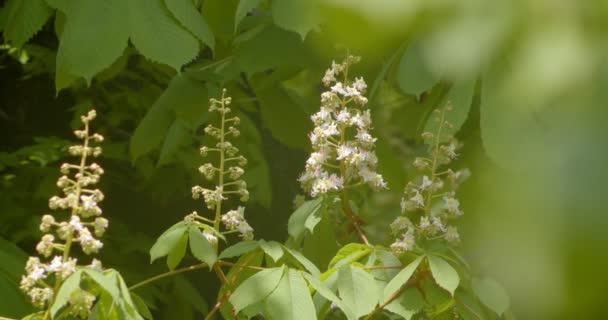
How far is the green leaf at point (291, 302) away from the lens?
138cm

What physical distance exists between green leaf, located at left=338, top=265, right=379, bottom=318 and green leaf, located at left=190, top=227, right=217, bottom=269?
0.69ft

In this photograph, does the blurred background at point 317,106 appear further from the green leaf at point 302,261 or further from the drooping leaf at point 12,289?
the green leaf at point 302,261

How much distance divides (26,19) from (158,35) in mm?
469

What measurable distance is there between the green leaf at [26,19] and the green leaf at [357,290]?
1117mm

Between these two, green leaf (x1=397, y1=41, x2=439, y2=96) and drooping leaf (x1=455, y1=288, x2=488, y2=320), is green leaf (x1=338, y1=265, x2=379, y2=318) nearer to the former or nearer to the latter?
drooping leaf (x1=455, y1=288, x2=488, y2=320)

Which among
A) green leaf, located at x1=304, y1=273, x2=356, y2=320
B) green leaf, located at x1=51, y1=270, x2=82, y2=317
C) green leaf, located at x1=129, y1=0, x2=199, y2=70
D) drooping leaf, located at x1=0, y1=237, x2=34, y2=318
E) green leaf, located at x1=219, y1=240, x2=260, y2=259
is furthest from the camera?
drooping leaf, located at x1=0, y1=237, x2=34, y2=318

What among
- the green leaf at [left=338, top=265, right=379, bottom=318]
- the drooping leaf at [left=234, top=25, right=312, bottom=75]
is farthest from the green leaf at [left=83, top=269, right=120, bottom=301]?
the drooping leaf at [left=234, top=25, right=312, bottom=75]

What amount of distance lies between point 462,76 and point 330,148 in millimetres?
1362

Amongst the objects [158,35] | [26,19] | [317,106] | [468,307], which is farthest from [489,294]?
[317,106]

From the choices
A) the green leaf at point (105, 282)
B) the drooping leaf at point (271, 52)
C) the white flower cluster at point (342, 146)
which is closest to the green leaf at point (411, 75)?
the white flower cluster at point (342, 146)

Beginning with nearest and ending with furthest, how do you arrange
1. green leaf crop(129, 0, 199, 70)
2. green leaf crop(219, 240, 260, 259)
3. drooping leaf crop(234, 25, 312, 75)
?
green leaf crop(219, 240, 260, 259) < green leaf crop(129, 0, 199, 70) < drooping leaf crop(234, 25, 312, 75)

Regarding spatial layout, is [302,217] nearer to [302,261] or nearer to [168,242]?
[302,261]

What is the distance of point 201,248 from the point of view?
142 centimetres

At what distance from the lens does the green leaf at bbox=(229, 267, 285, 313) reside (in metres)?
1.39
